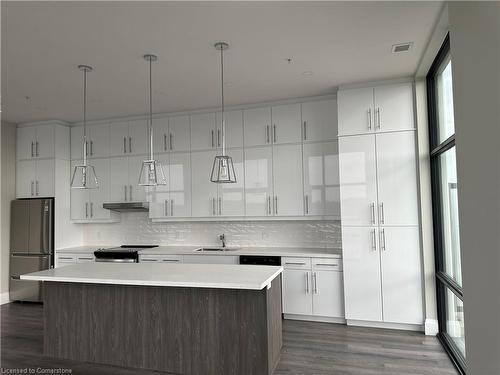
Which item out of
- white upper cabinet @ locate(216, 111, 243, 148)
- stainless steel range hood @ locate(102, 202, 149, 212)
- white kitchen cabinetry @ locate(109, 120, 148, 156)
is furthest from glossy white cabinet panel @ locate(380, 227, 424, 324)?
white kitchen cabinetry @ locate(109, 120, 148, 156)

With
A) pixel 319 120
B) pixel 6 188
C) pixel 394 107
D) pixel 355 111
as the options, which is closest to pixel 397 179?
pixel 394 107

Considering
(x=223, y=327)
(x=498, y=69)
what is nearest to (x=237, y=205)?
(x=223, y=327)

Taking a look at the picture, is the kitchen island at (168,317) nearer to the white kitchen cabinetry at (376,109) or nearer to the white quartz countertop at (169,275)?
the white quartz countertop at (169,275)

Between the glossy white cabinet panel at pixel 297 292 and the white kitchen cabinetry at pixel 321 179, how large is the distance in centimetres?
84

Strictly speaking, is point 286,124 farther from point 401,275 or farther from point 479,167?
point 479,167

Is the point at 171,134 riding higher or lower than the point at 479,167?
higher

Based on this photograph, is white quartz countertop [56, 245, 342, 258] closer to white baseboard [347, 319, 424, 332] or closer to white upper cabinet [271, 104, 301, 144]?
white baseboard [347, 319, 424, 332]

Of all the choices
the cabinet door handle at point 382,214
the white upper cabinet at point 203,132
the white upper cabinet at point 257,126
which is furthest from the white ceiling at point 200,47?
the cabinet door handle at point 382,214

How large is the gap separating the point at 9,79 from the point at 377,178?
4.41m

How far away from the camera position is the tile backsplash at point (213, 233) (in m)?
5.13

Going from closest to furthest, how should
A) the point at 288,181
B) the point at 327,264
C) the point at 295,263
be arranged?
the point at 327,264 → the point at 295,263 → the point at 288,181

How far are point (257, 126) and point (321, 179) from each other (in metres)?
1.21

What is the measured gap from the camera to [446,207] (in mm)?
3719

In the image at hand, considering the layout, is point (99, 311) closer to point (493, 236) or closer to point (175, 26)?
point (175, 26)
